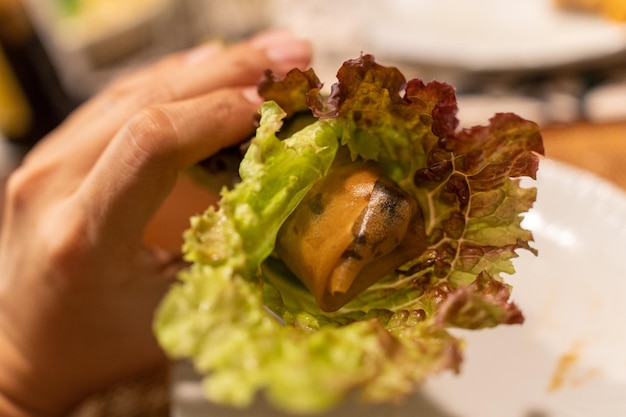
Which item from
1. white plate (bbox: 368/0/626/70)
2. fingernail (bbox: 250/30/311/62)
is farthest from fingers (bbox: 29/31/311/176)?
white plate (bbox: 368/0/626/70)

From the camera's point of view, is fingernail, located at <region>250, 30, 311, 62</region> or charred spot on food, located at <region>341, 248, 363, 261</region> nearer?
charred spot on food, located at <region>341, 248, 363, 261</region>

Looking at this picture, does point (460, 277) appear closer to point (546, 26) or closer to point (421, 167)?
point (421, 167)

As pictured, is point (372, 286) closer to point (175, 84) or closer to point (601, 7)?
point (175, 84)

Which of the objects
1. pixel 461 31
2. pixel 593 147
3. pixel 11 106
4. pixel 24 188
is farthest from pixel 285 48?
pixel 11 106

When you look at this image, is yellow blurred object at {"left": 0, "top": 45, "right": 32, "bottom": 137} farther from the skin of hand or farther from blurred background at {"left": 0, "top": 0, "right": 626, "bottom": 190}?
the skin of hand

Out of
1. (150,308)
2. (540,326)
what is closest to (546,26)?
(540,326)

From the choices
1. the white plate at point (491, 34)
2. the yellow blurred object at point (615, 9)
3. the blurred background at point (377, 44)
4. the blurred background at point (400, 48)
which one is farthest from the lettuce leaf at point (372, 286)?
the yellow blurred object at point (615, 9)

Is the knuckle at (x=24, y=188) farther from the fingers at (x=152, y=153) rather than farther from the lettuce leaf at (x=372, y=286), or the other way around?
the lettuce leaf at (x=372, y=286)
